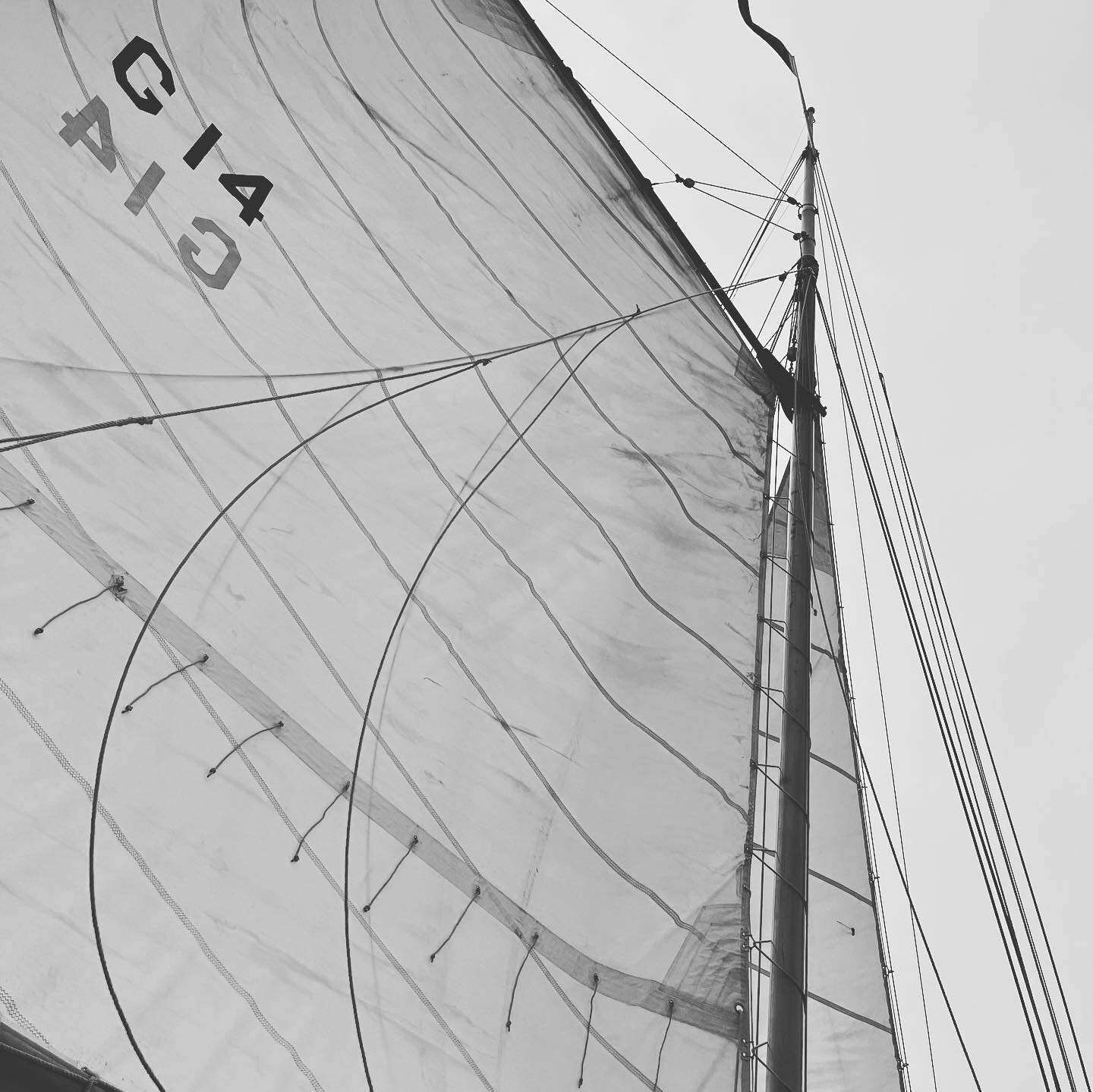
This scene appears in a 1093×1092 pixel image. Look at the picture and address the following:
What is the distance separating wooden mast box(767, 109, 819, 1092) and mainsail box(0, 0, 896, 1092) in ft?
0.56

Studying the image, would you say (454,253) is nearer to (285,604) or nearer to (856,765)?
(285,604)

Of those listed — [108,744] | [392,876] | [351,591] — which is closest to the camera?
[108,744]

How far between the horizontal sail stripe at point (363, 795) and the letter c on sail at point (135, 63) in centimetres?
162

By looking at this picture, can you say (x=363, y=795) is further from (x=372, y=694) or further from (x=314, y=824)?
(x=372, y=694)

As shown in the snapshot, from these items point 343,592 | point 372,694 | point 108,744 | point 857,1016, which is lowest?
point 108,744

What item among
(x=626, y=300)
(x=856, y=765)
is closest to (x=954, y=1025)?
(x=856, y=765)

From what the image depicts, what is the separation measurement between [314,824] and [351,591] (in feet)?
2.75

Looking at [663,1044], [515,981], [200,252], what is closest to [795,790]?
[663,1044]

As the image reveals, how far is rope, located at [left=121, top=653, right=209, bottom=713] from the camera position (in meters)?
3.17

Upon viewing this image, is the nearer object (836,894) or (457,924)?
(457,924)

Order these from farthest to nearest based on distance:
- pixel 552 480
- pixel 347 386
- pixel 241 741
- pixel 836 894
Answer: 1. pixel 836 894
2. pixel 552 480
3. pixel 347 386
4. pixel 241 741

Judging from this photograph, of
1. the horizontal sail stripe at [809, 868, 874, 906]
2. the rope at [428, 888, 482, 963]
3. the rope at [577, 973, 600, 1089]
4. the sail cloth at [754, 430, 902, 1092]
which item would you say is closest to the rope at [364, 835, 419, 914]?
Answer: the rope at [428, 888, 482, 963]

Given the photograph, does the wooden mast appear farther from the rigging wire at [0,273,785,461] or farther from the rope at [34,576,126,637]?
the rope at [34,576,126,637]

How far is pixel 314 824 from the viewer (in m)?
3.46
